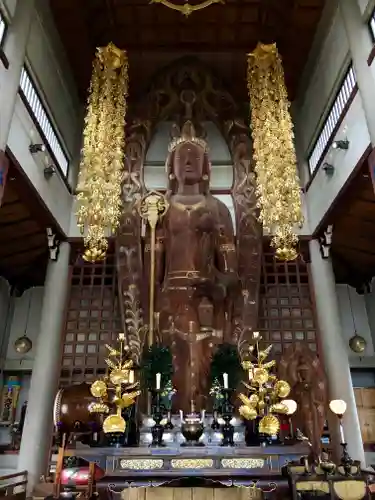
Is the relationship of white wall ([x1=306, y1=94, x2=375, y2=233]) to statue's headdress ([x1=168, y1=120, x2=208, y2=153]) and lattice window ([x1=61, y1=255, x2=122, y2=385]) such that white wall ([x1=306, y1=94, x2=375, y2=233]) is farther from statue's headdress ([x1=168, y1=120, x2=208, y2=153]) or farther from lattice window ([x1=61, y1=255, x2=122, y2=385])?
lattice window ([x1=61, y1=255, x2=122, y2=385])

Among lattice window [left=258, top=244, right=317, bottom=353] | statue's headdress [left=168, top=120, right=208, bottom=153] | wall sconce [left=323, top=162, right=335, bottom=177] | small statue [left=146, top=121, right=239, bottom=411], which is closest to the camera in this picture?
small statue [left=146, top=121, right=239, bottom=411]

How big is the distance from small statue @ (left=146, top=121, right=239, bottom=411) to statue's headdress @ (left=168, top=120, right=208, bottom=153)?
4.6 inches

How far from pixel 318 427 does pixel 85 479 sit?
316cm

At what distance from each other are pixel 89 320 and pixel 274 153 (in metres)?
4.30

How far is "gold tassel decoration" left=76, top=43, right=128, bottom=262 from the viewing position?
718 centimetres

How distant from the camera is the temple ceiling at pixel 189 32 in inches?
342

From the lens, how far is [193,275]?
7203 mm

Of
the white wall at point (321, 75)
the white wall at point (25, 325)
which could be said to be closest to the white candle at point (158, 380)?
the white wall at point (25, 325)

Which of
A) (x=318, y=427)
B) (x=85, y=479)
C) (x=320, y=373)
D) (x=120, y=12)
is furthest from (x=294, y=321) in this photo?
(x=120, y=12)

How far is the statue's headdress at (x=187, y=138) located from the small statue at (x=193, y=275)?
12 cm

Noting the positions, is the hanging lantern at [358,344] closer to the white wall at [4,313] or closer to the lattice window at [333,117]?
the lattice window at [333,117]

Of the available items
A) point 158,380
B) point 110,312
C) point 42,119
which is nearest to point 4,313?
point 110,312

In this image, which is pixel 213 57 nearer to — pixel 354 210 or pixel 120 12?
pixel 120 12

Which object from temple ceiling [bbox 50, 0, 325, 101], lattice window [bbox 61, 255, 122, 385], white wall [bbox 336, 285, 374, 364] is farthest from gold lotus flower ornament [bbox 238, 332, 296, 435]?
temple ceiling [bbox 50, 0, 325, 101]
